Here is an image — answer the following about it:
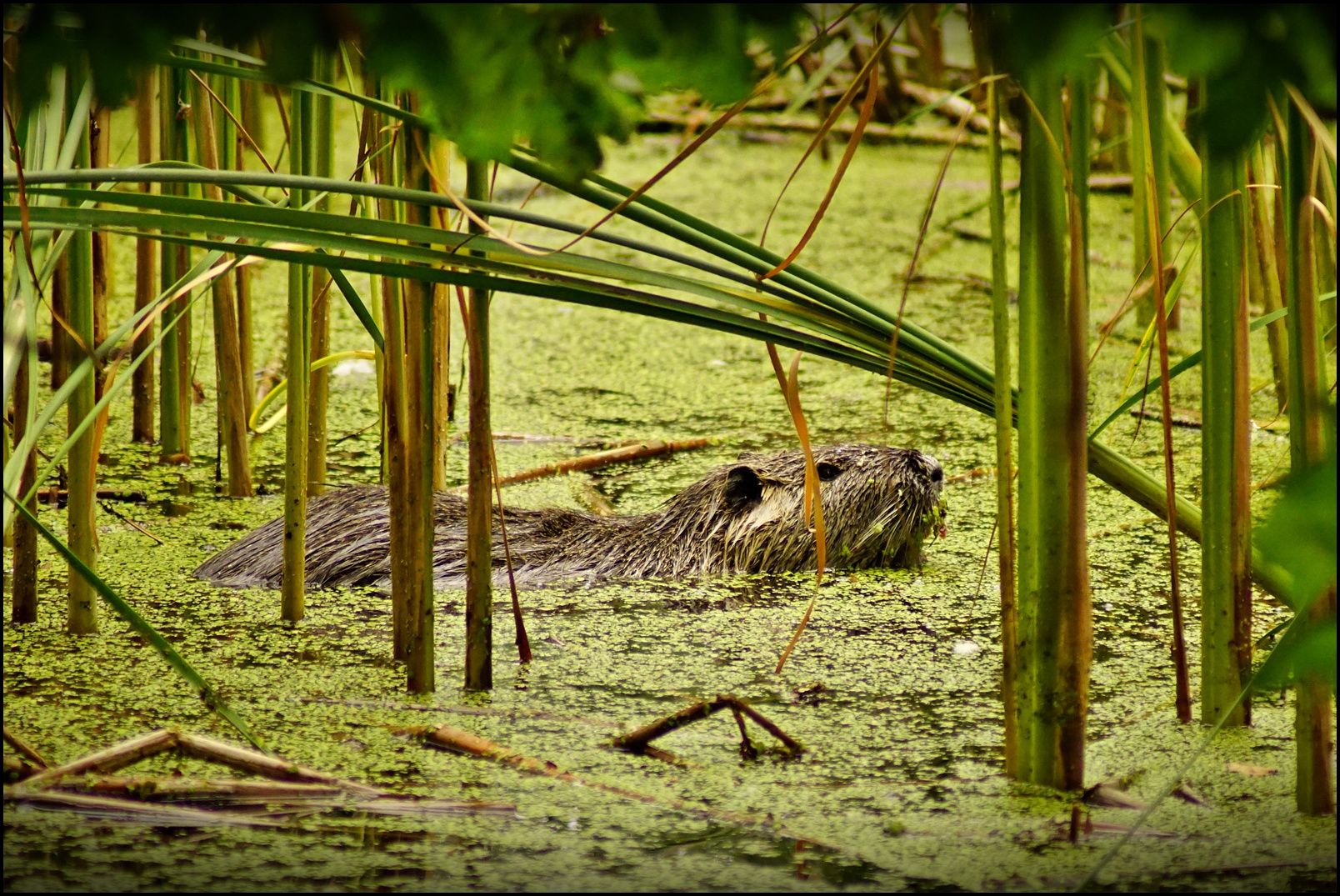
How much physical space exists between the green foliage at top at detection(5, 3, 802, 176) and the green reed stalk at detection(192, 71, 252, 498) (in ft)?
4.16

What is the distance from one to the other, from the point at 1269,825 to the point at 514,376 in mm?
2793

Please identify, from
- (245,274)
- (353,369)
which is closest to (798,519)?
(245,274)

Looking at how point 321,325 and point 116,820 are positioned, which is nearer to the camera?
point 116,820

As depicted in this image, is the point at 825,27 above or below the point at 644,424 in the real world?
above

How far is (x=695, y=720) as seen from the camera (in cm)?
158

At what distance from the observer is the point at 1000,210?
131 centimetres

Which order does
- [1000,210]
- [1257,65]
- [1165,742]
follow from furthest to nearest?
[1165,742] < [1000,210] < [1257,65]

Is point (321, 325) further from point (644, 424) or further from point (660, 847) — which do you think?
point (660, 847)

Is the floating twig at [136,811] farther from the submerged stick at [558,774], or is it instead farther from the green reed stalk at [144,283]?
the green reed stalk at [144,283]

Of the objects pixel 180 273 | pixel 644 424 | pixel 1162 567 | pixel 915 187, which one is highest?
pixel 915 187

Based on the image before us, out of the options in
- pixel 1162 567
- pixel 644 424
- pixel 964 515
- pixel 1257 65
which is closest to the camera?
pixel 1257 65

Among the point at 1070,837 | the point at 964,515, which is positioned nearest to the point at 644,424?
the point at 964,515

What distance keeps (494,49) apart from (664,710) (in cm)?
108

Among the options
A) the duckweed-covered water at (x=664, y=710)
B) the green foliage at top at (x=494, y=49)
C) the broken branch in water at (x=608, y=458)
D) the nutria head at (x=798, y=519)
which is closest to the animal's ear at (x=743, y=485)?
the nutria head at (x=798, y=519)
